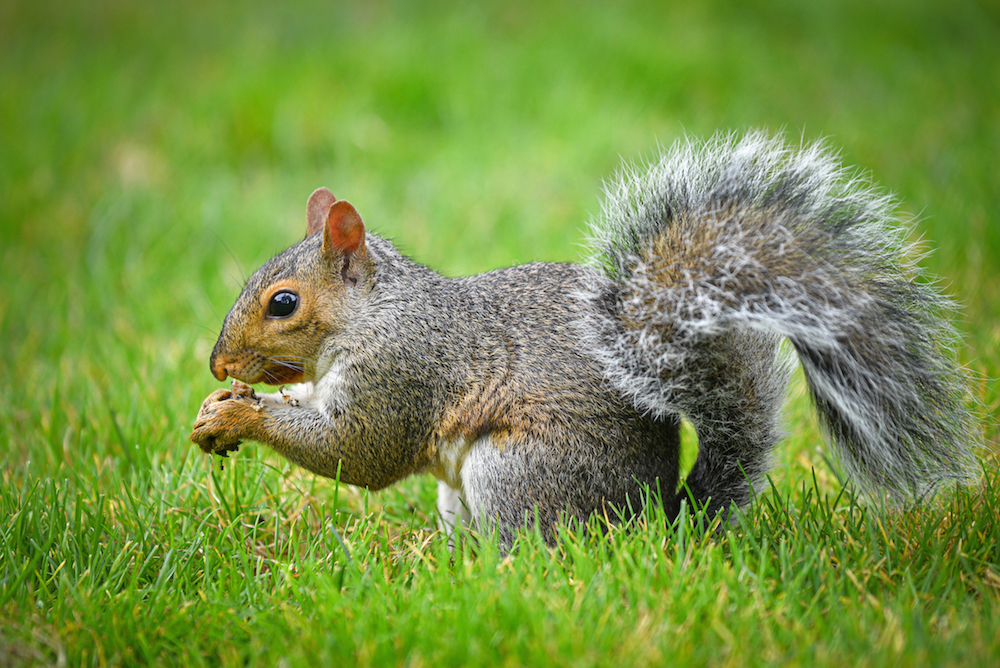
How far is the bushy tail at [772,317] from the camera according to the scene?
1.46 meters

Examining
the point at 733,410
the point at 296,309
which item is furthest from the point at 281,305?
the point at 733,410

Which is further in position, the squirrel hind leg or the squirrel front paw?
the squirrel front paw

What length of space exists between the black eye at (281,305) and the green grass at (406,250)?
0.40 metres

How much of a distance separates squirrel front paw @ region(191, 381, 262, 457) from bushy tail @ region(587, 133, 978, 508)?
768 millimetres

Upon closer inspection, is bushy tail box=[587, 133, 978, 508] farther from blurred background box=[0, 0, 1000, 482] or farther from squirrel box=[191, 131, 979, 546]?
blurred background box=[0, 0, 1000, 482]

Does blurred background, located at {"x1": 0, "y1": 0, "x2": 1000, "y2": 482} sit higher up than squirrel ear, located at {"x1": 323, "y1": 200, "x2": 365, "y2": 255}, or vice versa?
blurred background, located at {"x1": 0, "y1": 0, "x2": 1000, "y2": 482}

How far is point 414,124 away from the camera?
4.32 meters

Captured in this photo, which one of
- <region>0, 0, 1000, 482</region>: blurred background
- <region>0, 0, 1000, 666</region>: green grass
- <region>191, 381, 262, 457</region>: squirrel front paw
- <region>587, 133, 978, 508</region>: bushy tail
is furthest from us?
<region>0, 0, 1000, 482</region>: blurred background

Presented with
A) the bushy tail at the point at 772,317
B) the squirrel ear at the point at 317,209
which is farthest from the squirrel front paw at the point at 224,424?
the bushy tail at the point at 772,317

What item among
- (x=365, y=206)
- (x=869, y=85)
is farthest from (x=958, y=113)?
(x=365, y=206)

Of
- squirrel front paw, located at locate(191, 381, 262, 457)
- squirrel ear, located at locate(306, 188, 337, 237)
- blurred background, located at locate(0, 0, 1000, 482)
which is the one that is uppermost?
blurred background, located at locate(0, 0, 1000, 482)

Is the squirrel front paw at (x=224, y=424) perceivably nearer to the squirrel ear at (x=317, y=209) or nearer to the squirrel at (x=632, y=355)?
the squirrel at (x=632, y=355)

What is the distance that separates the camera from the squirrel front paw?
5.58 feet

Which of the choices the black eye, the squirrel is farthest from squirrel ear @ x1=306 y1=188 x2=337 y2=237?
the black eye
